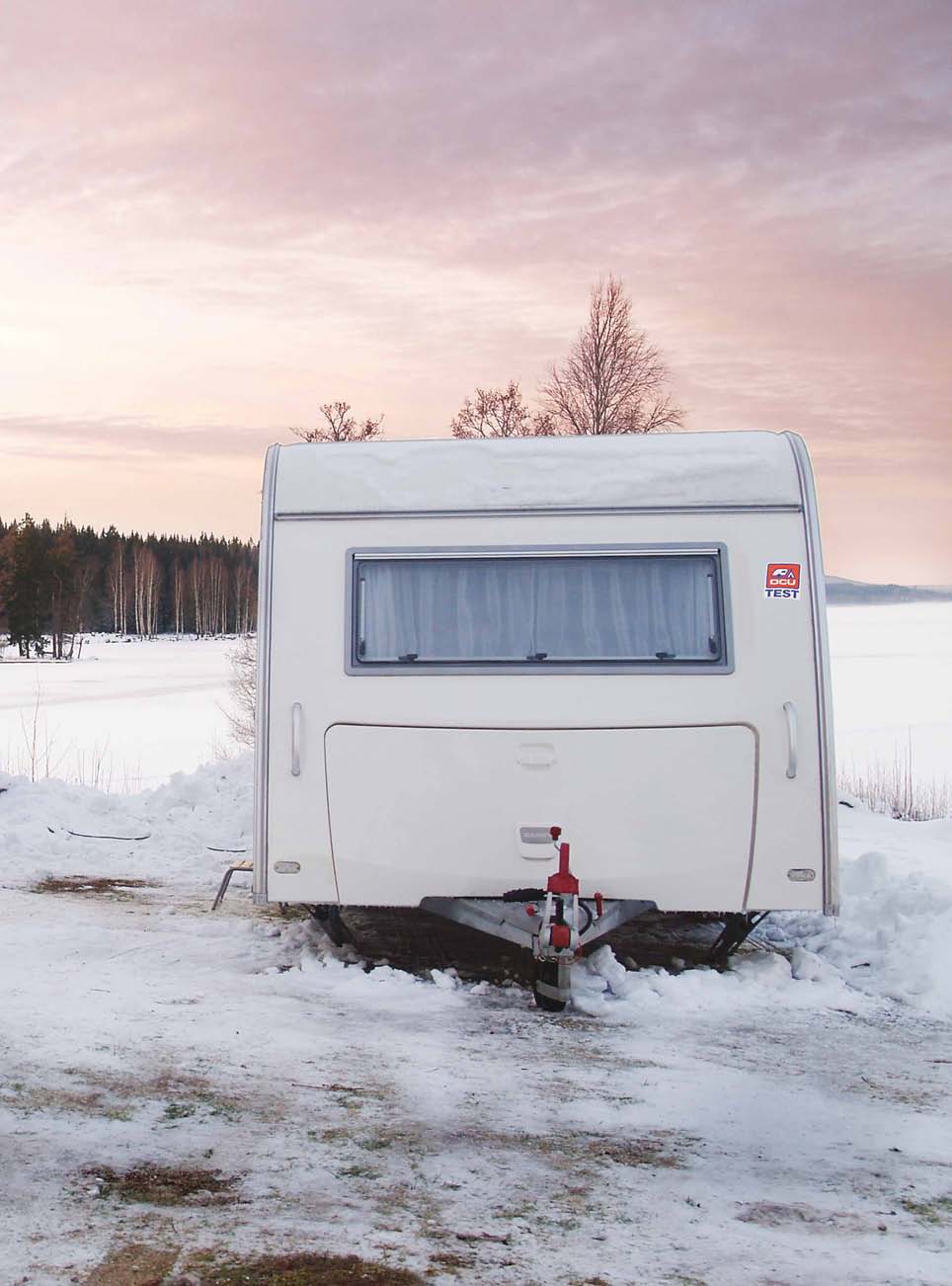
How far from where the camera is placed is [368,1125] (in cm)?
468

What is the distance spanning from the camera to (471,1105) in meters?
4.93

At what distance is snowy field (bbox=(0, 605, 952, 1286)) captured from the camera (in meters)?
3.72

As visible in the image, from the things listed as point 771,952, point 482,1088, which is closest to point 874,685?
point 771,952

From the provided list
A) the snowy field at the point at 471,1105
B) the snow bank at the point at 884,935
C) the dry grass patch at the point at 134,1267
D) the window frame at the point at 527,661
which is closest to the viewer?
the dry grass patch at the point at 134,1267

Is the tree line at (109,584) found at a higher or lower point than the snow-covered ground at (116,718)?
higher

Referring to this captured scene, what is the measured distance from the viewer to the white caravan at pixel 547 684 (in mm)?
6391

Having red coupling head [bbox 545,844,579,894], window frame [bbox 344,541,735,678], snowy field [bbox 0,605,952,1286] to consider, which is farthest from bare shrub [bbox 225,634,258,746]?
red coupling head [bbox 545,844,579,894]

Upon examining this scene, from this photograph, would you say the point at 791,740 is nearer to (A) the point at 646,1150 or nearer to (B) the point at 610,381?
(A) the point at 646,1150

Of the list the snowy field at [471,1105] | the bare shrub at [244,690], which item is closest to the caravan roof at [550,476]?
the snowy field at [471,1105]

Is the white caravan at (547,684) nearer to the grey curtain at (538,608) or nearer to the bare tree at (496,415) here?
the grey curtain at (538,608)

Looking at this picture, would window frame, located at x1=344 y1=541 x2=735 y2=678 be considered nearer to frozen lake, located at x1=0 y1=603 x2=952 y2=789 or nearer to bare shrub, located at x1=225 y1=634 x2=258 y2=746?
frozen lake, located at x1=0 y1=603 x2=952 y2=789

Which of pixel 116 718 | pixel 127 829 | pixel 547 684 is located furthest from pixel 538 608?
pixel 116 718

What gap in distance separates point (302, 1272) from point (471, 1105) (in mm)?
1486

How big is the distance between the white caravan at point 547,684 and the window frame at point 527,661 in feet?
0.04
